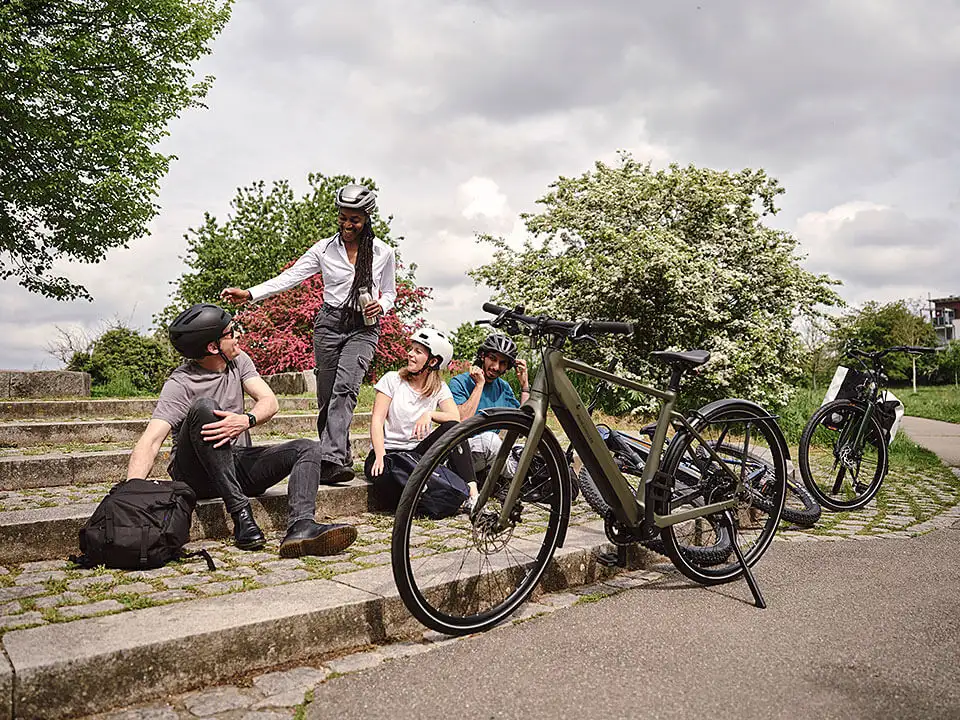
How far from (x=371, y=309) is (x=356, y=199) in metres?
0.72

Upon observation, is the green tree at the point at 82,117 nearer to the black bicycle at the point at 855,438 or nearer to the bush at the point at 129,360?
the bush at the point at 129,360

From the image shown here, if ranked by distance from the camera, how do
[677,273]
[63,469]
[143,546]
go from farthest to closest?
[677,273], [63,469], [143,546]

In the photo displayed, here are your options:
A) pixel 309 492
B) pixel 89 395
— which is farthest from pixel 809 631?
pixel 89 395

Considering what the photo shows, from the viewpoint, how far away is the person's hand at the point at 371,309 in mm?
5773

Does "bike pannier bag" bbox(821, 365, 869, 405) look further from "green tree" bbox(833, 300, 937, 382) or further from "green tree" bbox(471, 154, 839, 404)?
"green tree" bbox(833, 300, 937, 382)

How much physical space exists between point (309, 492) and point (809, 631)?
2565 millimetres

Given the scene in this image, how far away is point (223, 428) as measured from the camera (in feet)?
15.2

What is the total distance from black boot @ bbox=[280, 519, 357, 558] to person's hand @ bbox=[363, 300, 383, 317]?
64.3 inches

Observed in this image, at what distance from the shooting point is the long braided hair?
5.85 metres

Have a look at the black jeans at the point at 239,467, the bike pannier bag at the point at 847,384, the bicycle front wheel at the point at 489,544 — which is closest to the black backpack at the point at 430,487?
the black jeans at the point at 239,467

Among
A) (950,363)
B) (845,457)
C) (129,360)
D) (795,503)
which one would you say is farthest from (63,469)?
(950,363)

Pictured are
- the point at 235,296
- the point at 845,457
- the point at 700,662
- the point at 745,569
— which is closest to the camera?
the point at 700,662

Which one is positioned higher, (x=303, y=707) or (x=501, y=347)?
(x=501, y=347)

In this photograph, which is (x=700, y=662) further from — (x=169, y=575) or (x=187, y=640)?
(x=169, y=575)
